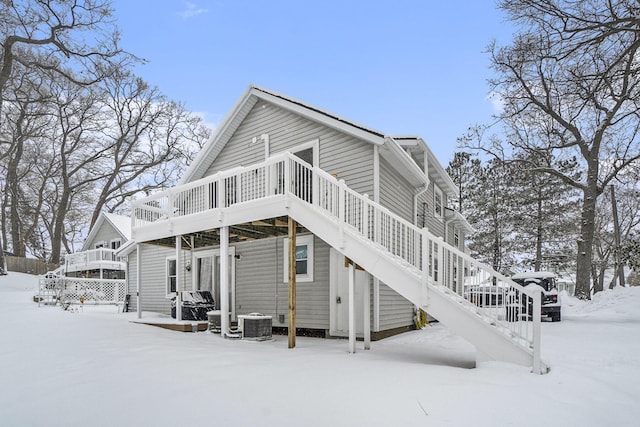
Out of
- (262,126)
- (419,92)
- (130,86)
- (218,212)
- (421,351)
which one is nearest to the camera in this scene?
(421,351)

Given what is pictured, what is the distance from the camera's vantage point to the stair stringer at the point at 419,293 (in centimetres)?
550

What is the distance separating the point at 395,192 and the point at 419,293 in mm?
4720

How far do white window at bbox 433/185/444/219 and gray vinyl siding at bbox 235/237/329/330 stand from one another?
581 centimetres

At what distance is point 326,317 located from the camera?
9.76 metres

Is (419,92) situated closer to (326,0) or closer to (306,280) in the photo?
(326,0)

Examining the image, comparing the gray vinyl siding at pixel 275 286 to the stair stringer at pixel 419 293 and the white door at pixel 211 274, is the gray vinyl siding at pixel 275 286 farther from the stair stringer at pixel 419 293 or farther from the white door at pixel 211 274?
the stair stringer at pixel 419 293

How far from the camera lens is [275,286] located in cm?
1090

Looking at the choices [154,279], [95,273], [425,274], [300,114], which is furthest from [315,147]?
[95,273]

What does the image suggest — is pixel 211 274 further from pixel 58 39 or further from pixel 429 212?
pixel 58 39

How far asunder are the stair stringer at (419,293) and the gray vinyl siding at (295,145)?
2.25 meters

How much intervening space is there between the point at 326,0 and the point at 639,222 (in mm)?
27613

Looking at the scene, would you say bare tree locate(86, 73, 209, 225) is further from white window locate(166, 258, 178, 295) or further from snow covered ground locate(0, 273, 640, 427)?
snow covered ground locate(0, 273, 640, 427)

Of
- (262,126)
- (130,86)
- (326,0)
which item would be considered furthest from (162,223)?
(130,86)

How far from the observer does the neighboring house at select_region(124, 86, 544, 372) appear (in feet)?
24.4
